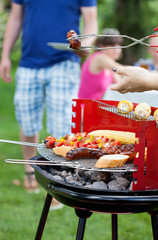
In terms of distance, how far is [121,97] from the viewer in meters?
2.40

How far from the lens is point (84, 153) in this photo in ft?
5.59

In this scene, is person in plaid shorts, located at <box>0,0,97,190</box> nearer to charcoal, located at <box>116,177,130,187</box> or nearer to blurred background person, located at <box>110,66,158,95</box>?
blurred background person, located at <box>110,66,158,95</box>

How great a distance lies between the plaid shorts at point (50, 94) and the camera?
3.46 m

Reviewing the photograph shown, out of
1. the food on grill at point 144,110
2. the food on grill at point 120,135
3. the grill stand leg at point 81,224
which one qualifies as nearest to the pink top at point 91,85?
the food on grill at point 120,135

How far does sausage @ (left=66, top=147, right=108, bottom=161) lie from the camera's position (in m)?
1.67

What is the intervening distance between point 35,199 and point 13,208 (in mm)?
312

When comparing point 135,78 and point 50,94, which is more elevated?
point 135,78

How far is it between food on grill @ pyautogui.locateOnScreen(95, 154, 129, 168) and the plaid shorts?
1880 millimetres

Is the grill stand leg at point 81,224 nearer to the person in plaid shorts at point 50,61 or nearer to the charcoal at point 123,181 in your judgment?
the charcoal at point 123,181

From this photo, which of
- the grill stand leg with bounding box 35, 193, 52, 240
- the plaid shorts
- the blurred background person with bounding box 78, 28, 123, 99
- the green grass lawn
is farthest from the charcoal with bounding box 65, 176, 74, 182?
the blurred background person with bounding box 78, 28, 123, 99

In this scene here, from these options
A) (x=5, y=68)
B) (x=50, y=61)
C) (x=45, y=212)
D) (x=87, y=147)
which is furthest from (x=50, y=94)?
(x=87, y=147)

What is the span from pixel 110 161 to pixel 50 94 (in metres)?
2.01

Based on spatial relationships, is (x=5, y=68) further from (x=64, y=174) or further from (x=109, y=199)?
(x=109, y=199)

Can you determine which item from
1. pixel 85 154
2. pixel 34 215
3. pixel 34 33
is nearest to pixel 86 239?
pixel 34 215
